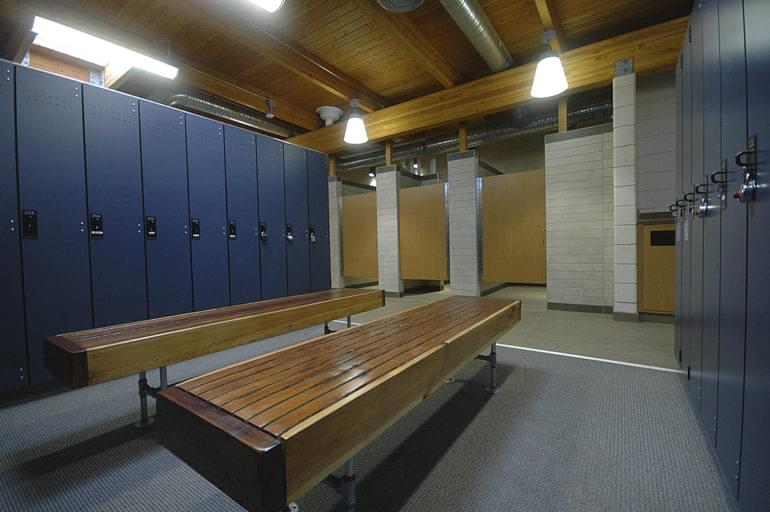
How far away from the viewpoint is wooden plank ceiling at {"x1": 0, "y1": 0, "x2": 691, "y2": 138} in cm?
373

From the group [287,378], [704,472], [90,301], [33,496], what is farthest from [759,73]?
[90,301]

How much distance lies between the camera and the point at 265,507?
778 mm

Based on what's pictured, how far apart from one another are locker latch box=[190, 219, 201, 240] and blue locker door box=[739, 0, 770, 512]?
13.0 ft

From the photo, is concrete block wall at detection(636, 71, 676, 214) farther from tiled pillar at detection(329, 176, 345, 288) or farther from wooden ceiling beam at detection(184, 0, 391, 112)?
tiled pillar at detection(329, 176, 345, 288)

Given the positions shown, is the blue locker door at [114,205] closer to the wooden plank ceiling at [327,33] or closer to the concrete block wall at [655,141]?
the wooden plank ceiling at [327,33]

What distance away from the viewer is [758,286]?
1.06 metres

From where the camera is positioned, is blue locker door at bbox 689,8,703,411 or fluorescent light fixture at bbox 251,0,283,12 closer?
blue locker door at bbox 689,8,703,411

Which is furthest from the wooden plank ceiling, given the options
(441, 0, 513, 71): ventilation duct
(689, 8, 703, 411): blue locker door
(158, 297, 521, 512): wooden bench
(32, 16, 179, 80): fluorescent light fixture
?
(158, 297, 521, 512): wooden bench

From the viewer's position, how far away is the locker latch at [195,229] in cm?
343

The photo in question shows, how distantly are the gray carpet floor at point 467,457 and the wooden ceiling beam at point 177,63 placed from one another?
13.1ft

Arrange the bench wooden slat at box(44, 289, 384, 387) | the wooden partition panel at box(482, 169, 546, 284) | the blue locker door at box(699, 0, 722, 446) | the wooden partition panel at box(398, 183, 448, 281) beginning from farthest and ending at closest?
1. the wooden partition panel at box(398, 183, 448, 281)
2. the wooden partition panel at box(482, 169, 546, 284)
3. the bench wooden slat at box(44, 289, 384, 387)
4. the blue locker door at box(699, 0, 722, 446)

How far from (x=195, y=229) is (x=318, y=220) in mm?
1830

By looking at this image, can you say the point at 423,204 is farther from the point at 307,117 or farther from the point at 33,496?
the point at 33,496

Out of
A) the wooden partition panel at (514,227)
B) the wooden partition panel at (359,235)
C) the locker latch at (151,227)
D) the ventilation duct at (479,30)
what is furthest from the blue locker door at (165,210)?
the wooden partition panel at (514,227)
